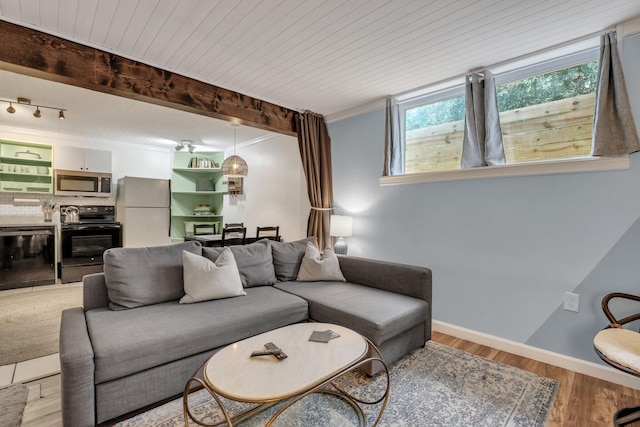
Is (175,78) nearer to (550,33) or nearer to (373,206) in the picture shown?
(373,206)

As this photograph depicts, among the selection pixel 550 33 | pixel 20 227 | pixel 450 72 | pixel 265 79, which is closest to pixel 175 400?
pixel 265 79

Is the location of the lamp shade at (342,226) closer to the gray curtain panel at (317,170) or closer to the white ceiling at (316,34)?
the gray curtain panel at (317,170)

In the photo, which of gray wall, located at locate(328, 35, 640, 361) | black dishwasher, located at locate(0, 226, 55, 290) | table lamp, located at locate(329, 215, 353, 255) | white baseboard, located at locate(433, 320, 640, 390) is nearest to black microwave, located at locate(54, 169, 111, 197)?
black dishwasher, located at locate(0, 226, 55, 290)

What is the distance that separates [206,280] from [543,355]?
2747mm

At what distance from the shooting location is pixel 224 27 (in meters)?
2.17

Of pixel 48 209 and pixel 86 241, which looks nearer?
pixel 86 241

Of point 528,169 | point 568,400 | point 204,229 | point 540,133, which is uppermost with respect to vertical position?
point 540,133

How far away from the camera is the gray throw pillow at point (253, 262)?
2.76 metres

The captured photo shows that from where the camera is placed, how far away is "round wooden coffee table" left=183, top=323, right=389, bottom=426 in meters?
1.27

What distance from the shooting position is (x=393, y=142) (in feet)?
11.2

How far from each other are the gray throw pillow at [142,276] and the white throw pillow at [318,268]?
1.17m

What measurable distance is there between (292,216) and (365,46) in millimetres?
2804

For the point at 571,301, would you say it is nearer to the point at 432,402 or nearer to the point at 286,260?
the point at 432,402

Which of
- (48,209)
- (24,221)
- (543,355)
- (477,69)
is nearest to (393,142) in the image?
(477,69)
